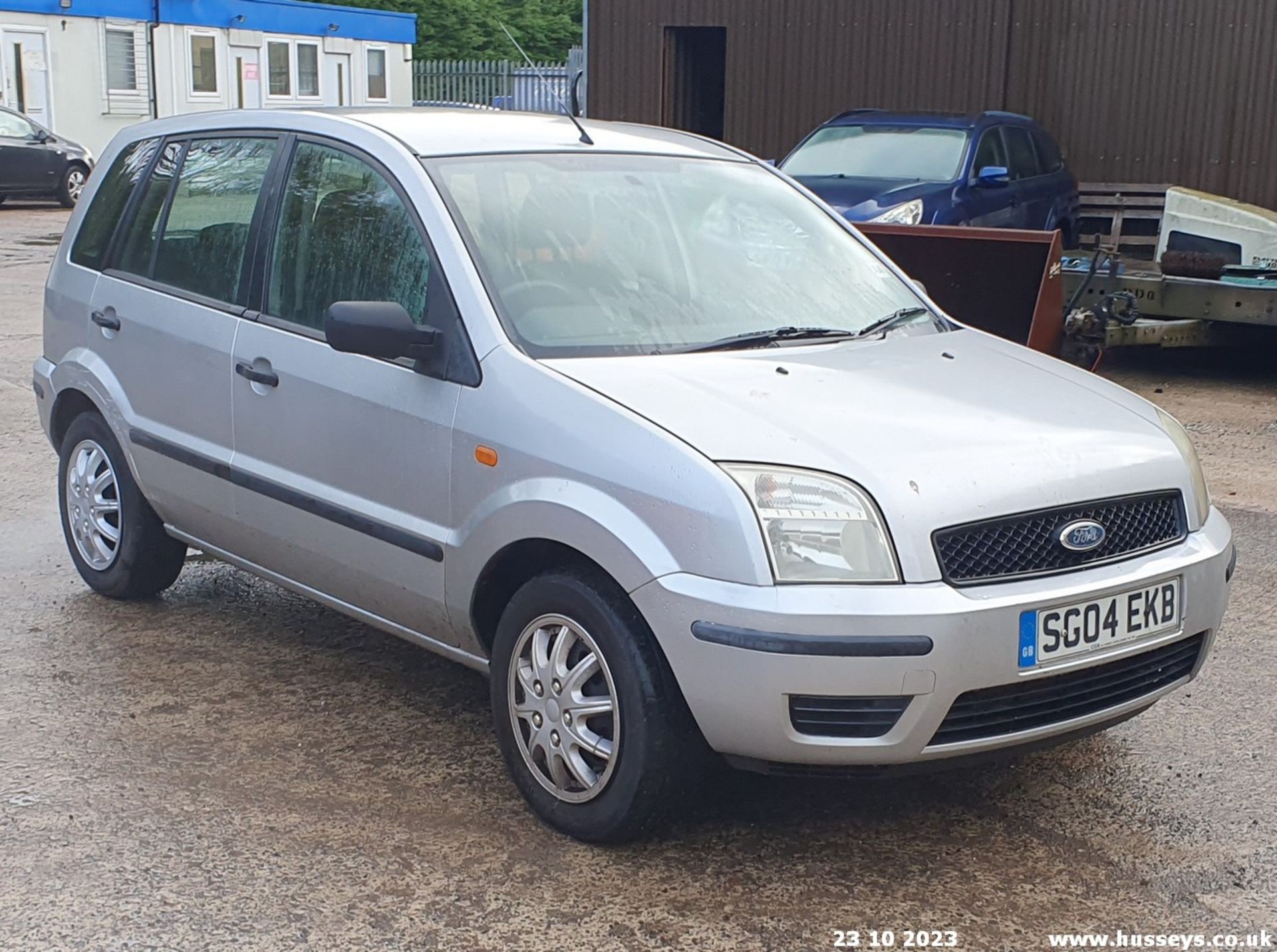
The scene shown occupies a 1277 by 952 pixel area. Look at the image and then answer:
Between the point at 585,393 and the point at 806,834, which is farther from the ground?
the point at 585,393

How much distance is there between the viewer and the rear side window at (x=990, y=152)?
465 inches

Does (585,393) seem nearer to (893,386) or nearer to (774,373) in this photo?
(774,373)

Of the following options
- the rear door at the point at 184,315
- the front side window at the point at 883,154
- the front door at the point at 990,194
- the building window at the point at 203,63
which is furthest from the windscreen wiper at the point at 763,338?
the building window at the point at 203,63

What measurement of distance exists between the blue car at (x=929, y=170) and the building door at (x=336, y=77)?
28.8 metres

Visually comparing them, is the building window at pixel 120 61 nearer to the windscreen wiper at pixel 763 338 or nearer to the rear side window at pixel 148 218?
the rear side window at pixel 148 218

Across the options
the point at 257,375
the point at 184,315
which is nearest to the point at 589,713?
the point at 257,375

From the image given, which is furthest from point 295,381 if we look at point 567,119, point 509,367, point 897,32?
point 897,32

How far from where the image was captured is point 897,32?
16.4m

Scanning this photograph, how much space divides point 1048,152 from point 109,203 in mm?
9999

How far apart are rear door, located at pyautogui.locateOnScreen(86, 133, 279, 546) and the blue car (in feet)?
20.2

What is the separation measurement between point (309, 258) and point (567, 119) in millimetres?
947

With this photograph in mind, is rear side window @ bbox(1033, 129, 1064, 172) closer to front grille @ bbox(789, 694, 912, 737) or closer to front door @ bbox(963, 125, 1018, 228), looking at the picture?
front door @ bbox(963, 125, 1018, 228)

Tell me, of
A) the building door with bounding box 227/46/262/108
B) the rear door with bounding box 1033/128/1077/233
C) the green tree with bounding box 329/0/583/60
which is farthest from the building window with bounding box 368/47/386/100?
the rear door with bounding box 1033/128/1077/233

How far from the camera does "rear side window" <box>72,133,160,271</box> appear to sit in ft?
17.7
